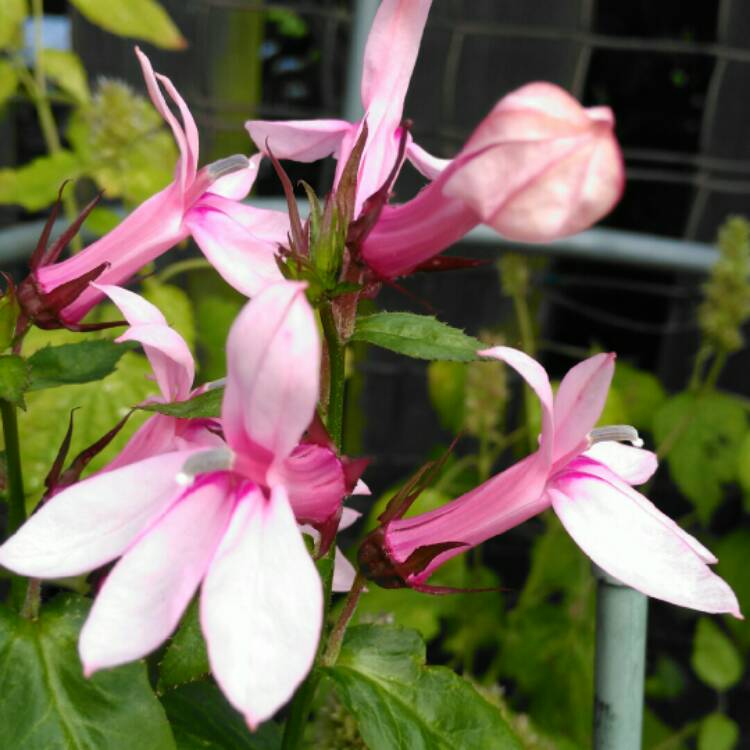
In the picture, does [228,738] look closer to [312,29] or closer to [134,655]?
[134,655]

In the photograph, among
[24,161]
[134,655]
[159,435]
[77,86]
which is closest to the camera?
[134,655]

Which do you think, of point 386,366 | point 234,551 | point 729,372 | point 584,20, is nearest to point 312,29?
point 584,20

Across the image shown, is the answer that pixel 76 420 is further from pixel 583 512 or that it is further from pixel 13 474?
pixel 583 512

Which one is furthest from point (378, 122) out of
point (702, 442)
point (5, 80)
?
point (702, 442)

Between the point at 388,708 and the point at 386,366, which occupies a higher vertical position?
the point at 388,708

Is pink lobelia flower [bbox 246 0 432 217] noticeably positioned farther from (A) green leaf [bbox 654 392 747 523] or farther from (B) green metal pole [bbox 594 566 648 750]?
(A) green leaf [bbox 654 392 747 523]

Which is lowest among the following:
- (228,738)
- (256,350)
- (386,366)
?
(386,366)

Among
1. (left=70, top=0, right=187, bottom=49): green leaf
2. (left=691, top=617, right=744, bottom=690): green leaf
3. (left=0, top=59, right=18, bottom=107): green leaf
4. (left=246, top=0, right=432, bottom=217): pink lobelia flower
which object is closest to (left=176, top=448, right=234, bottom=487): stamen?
(left=246, top=0, right=432, bottom=217): pink lobelia flower
